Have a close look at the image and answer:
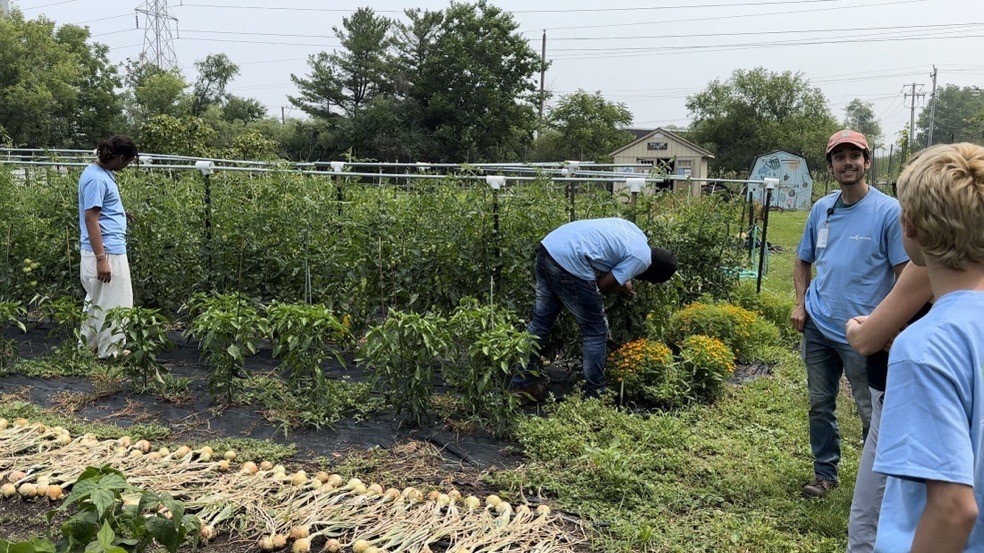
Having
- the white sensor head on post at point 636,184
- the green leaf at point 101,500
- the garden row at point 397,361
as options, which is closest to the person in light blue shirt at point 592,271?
the garden row at point 397,361

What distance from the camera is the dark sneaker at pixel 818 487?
3.80m

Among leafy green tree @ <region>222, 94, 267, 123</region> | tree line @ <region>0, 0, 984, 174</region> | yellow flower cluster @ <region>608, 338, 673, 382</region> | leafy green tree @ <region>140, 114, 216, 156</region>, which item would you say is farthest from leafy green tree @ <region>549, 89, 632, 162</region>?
yellow flower cluster @ <region>608, 338, 673, 382</region>

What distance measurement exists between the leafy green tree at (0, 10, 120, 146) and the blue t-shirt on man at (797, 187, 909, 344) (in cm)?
3566

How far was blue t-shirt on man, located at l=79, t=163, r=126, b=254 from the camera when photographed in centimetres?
561

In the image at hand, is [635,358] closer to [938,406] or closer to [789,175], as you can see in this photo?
[938,406]

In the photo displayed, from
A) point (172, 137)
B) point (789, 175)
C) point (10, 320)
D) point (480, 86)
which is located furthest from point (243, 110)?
point (10, 320)

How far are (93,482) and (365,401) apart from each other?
2154 millimetres

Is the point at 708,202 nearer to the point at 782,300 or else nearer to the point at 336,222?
the point at 782,300

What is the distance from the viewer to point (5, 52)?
35.1 metres

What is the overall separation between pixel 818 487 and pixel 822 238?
1.24 m

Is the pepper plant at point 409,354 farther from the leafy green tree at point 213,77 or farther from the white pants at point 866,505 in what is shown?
the leafy green tree at point 213,77

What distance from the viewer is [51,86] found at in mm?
37125

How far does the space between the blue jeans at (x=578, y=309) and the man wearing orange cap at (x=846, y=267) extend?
1.53 m

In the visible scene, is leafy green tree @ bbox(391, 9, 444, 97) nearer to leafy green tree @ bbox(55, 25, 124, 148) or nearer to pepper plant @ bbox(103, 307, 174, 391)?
leafy green tree @ bbox(55, 25, 124, 148)
